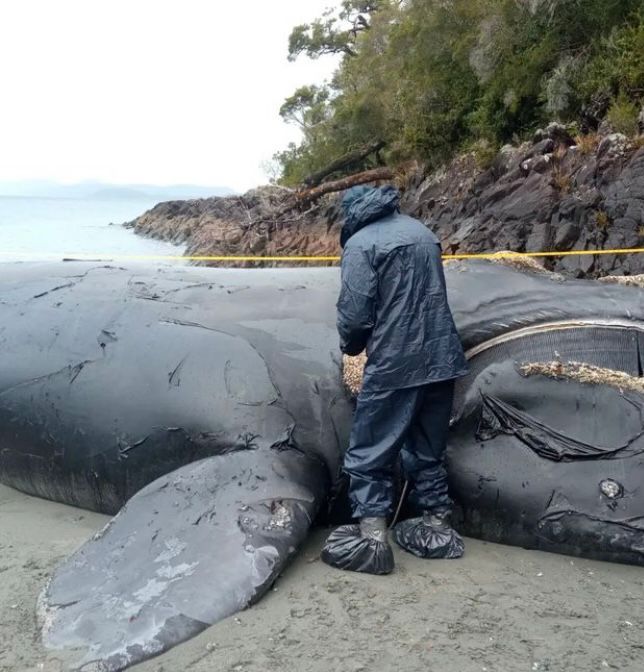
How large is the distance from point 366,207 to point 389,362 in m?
0.92

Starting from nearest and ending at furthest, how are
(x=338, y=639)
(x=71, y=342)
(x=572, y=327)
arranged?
(x=338, y=639)
(x=572, y=327)
(x=71, y=342)

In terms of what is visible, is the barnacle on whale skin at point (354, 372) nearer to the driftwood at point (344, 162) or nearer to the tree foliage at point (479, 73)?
the tree foliage at point (479, 73)

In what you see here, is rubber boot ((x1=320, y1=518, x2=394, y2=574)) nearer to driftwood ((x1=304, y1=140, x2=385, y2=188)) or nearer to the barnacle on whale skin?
the barnacle on whale skin

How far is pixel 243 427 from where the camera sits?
15.7 feet

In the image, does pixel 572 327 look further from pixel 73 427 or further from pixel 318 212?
pixel 318 212

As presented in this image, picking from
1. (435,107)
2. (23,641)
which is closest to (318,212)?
(435,107)

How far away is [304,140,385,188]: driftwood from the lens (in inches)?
1305

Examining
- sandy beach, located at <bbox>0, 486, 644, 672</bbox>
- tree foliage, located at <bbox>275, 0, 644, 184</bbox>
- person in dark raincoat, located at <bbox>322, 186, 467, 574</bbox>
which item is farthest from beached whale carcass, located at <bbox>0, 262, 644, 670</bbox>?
tree foliage, located at <bbox>275, 0, 644, 184</bbox>

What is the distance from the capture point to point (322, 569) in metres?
4.27

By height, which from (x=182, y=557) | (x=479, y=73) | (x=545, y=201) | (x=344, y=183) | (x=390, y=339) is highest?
(x=479, y=73)

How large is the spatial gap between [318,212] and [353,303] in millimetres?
26744

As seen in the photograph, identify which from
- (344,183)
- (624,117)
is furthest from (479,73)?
(624,117)

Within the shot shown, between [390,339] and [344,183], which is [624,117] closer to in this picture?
[344,183]

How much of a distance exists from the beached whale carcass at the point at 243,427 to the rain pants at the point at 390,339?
387 mm
